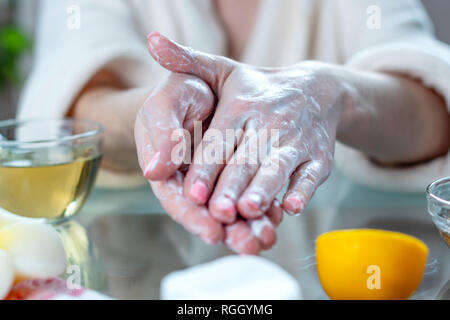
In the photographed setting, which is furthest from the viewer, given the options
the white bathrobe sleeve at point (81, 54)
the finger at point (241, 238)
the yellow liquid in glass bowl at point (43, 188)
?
the white bathrobe sleeve at point (81, 54)

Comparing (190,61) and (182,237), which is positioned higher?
(190,61)

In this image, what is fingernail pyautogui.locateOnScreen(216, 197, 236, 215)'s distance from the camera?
0.78 ft

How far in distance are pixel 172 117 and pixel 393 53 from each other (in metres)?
0.27

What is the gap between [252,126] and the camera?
11.5 inches

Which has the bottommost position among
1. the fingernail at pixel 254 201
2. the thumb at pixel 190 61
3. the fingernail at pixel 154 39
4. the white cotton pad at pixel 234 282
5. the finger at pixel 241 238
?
the white cotton pad at pixel 234 282

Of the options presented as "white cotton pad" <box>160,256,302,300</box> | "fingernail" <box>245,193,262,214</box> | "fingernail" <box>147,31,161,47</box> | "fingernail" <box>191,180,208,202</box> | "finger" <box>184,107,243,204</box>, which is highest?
"fingernail" <box>147,31,161,47</box>

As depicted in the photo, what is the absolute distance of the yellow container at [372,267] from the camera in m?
0.28

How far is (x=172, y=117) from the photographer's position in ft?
0.91

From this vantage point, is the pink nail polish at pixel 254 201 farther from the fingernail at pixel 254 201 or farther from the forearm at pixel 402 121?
the forearm at pixel 402 121

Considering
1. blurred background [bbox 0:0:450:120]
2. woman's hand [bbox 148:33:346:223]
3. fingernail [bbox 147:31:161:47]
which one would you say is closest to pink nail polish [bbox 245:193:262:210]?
woman's hand [bbox 148:33:346:223]

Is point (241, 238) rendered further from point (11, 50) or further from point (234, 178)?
point (11, 50)

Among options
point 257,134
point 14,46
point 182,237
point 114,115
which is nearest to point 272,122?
point 257,134

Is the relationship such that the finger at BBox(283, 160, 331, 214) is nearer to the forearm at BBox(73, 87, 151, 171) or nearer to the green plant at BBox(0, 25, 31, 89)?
the forearm at BBox(73, 87, 151, 171)

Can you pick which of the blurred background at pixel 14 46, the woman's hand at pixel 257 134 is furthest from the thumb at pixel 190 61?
the blurred background at pixel 14 46
